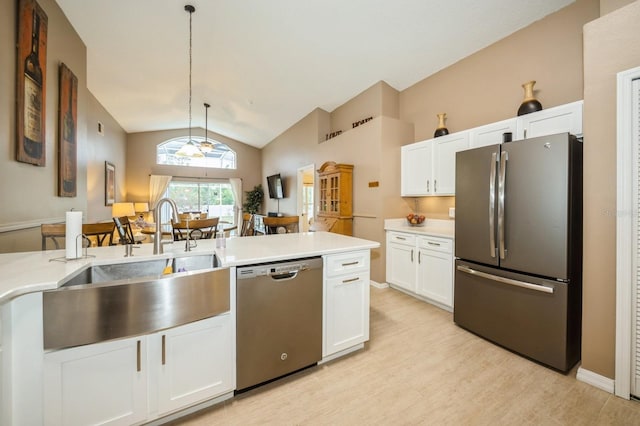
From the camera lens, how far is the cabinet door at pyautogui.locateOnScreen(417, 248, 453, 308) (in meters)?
2.77

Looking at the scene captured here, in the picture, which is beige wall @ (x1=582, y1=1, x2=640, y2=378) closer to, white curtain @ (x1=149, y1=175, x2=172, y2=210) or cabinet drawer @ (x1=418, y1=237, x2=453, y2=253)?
cabinet drawer @ (x1=418, y1=237, x2=453, y2=253)

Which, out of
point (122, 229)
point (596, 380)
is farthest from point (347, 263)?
point (122, 229)

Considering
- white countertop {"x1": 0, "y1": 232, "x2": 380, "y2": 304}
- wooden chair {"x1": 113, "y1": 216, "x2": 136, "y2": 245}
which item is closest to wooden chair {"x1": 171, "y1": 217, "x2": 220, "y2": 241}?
wooden chair {"x1": 113, "y1": 216, "x2": 136, "y2": 245}

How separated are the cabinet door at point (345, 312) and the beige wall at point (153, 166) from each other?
24.4 ft

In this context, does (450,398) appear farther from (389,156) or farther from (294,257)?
(389,156)

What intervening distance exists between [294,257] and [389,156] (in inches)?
104

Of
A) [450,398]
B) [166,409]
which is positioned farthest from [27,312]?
[450,398]

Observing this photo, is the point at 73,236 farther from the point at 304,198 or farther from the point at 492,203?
the point at 304,198

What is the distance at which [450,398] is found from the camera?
157 centimetres

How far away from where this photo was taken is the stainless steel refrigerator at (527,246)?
1.76m

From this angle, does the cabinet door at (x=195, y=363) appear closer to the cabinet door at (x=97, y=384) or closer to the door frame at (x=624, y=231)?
the cabinet door at (x=97, y=384)

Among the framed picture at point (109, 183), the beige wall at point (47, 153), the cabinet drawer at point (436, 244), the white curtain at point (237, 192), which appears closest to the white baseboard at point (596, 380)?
the cabinet drawer at point (436, 244)

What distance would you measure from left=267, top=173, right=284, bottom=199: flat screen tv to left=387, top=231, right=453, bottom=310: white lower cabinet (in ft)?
13.4

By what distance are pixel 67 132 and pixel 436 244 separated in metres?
4.33
